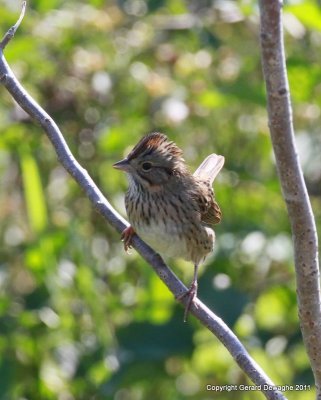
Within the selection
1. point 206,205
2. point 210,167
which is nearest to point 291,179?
point 206,205

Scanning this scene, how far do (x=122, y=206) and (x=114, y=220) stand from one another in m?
1.81

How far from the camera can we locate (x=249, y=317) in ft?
17.9

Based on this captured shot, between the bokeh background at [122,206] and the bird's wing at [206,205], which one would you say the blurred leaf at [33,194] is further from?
the bird's wing at [206,205]

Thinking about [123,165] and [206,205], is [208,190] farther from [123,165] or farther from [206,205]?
[123,165]

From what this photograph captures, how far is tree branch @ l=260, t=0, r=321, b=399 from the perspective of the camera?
2.23 metres

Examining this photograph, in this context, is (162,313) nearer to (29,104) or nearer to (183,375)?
(183,375)

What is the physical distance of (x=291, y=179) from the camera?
7.80ft

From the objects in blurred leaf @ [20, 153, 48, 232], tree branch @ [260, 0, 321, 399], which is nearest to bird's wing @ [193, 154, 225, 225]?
blurred leaf @ [20, 153, 48, 232]

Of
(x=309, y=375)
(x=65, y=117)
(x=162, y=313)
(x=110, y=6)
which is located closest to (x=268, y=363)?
(x=309, y=375)

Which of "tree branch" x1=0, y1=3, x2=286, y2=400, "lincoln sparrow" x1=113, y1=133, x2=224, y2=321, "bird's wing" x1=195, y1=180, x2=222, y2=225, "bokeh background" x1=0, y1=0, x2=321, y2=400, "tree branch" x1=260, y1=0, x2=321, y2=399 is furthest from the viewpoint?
"bokeh background" x1=0, y1=0, x2=321, y2=400

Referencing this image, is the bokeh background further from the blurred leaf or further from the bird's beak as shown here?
the bird's beak

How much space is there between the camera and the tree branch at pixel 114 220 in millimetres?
2871

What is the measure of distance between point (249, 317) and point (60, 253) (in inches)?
41.7

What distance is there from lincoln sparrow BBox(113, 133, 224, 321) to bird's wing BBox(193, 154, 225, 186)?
15cm
